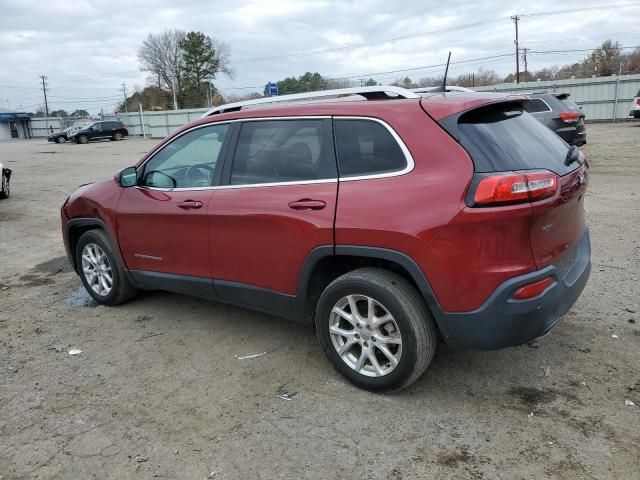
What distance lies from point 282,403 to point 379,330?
75 cm

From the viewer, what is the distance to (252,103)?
413 centimetres

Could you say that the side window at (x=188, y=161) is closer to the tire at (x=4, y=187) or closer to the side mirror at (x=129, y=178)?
the side mirror at (x=129, y=178)

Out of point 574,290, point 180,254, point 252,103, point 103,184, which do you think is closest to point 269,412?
point 180,254

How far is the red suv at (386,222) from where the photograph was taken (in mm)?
2787

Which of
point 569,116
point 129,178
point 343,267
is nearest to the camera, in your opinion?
point 343,267

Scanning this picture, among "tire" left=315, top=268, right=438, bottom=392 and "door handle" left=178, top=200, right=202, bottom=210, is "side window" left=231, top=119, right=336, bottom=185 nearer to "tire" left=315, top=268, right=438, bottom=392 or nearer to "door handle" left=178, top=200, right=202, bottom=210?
"door handle" left=178, top=200, right=202, bottom=210

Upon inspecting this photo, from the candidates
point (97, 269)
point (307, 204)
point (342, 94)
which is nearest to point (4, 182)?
point (97, 269)

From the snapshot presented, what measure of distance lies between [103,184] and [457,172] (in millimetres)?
3405

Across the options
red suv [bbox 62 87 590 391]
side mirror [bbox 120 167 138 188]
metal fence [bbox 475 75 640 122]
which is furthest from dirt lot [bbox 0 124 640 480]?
metal fence [bbox 475 75 640 122]

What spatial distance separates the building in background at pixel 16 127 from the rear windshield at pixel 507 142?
69.3 m

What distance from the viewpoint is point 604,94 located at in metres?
26.5

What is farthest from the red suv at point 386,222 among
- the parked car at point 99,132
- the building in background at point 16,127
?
the building in background at point 16,127

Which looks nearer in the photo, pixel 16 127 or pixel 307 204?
pixel 307 204

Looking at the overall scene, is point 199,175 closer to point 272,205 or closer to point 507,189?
point 272,205
